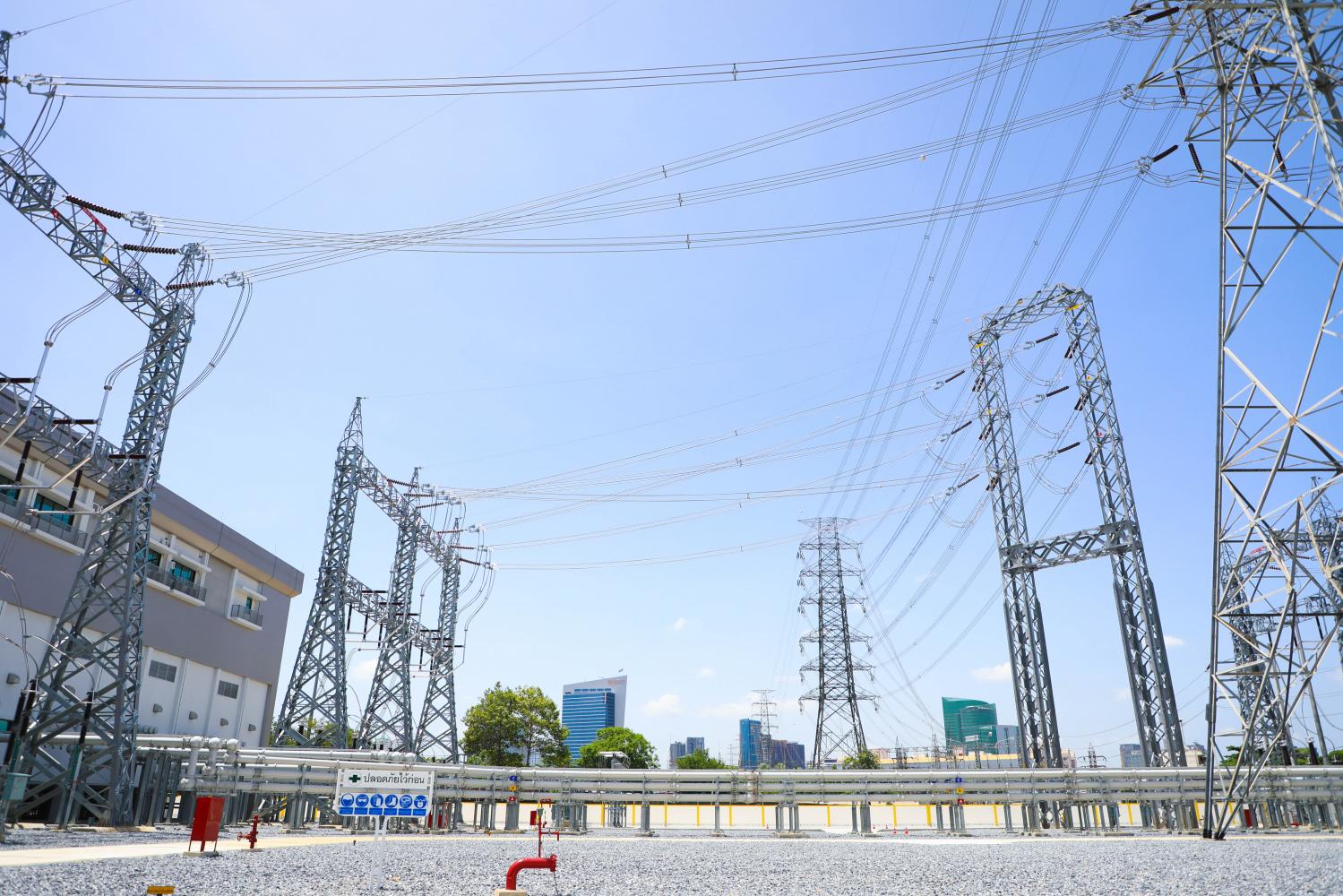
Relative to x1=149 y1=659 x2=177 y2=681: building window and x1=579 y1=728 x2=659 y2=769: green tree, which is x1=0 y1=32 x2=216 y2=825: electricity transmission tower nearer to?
x1=149 y1=659 x2=177 y2=681: building window

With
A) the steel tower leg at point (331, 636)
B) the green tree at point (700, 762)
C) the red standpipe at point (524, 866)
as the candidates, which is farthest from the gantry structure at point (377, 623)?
the green tree at point (700, 762)

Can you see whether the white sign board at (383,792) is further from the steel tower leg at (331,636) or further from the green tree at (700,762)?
the green tree at (700,762)

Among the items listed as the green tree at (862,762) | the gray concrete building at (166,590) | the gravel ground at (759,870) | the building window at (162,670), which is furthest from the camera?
the green tree at (862,762)

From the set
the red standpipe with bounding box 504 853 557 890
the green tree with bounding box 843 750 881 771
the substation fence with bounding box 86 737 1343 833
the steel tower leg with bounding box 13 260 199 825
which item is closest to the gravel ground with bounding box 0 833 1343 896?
the red standpipe with bounding box 504 853 557 890

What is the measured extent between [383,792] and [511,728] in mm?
47636

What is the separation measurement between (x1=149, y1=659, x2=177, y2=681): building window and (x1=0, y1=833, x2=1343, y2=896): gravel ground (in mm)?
23209

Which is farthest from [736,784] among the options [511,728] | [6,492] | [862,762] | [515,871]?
[511,728]

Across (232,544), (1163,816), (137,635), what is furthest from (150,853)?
(232,544)

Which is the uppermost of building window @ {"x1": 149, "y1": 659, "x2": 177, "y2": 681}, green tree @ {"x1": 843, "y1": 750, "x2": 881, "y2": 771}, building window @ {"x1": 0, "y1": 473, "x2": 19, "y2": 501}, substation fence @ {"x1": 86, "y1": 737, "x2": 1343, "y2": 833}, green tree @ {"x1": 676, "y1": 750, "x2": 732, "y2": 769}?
building window @ {"x1": 0, "y1": 473, "x2": 19, "y2": 501}

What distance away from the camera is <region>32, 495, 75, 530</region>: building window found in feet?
88.2

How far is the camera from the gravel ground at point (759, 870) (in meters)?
8.12

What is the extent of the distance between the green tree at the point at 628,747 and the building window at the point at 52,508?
169ft

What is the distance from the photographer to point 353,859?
11703 millimetres

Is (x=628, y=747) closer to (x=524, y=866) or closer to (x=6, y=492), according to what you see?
(x=6, y=492)
